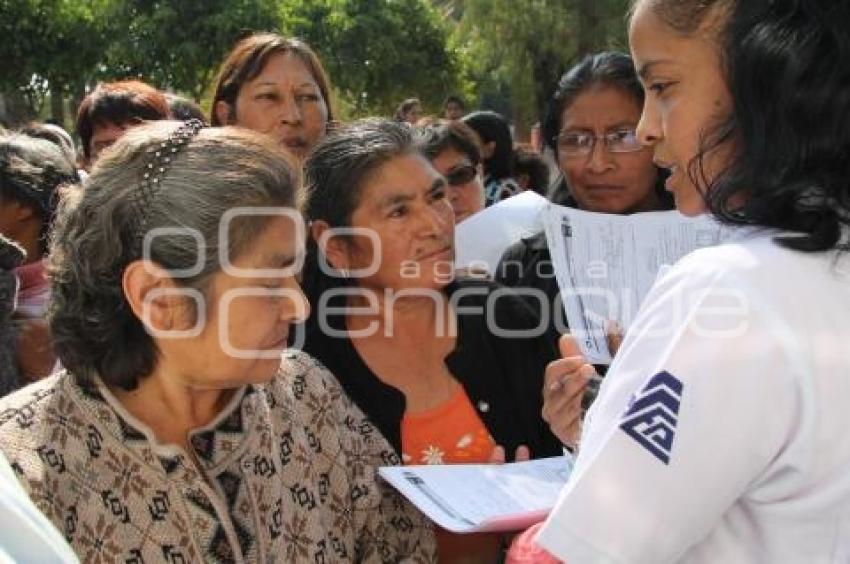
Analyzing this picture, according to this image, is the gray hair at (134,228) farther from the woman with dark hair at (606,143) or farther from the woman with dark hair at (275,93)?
the woman with dark hair at (275,93)

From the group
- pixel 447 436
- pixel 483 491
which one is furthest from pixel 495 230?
pixel 483 491

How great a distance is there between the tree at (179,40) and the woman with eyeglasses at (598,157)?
10.6 meters

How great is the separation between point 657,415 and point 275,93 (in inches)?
93.7

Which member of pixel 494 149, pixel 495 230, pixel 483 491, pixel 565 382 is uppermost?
pixel 565 382

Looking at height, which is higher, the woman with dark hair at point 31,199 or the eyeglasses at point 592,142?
the eyeglasses at point 592,142

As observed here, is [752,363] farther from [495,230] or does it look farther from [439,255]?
[495,230]

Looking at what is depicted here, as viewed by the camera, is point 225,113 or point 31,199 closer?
point 31,199

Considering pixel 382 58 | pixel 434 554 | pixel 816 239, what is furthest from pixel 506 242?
pixel 382 58

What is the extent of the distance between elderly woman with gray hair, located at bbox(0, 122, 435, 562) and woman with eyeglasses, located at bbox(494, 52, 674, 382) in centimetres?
97

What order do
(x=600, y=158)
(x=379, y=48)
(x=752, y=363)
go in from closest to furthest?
(x=752, y=363)
(x=600, y=158)
(x=379, y=48)

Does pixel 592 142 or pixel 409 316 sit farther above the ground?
pixel 592 142

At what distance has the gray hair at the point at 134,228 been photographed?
1608 millimetres

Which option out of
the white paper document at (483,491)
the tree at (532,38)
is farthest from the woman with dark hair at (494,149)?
the tree at (532,38)

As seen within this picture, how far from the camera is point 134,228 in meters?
1.61
